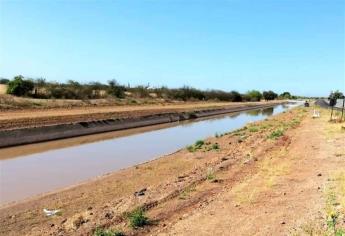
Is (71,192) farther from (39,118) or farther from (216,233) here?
(39,118)

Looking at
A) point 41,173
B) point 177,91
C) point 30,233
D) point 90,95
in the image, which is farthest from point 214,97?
point 30,233

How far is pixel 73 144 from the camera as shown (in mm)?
26094

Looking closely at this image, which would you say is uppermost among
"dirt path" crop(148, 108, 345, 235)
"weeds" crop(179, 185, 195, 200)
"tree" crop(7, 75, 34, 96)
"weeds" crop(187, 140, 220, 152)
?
"tree" crop(7, 75, 34, 96)

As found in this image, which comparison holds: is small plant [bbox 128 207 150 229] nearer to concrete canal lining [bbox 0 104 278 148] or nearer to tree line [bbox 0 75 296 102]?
concrete canal lining [bbox 0 104 278 148]

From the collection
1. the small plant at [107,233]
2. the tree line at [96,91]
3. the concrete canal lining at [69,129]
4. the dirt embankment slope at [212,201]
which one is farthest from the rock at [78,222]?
the tree line at [96,91]

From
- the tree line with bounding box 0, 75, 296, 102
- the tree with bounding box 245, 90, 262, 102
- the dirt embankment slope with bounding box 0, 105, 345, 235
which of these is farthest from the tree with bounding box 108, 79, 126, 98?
the tree with bounding box 245, 90, 262, 102

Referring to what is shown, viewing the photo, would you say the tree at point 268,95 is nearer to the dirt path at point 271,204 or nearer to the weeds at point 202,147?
the weeds at point 202,147

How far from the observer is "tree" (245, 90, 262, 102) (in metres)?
159

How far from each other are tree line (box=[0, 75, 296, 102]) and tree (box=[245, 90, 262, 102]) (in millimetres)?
24301

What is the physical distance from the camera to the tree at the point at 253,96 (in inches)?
6245

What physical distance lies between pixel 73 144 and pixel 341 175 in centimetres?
1742

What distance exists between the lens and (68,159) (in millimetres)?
20422

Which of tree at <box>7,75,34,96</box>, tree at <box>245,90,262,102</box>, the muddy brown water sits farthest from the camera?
tree at <box>245,90,262,102</box>

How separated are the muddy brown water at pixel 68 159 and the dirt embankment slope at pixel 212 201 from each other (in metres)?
1.61
